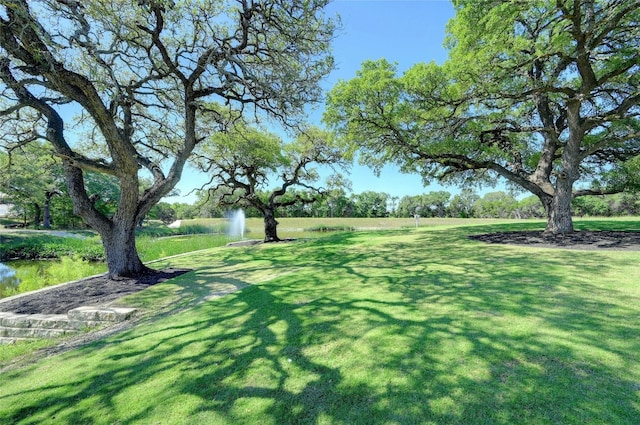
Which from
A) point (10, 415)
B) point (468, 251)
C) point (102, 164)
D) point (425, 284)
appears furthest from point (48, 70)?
point (468, 251)

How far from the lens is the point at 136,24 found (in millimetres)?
5949

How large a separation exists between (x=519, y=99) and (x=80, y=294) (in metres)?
12.0

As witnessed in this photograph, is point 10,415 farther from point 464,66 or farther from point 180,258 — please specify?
point 464,66

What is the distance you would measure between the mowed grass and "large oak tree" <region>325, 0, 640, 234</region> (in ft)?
17.5

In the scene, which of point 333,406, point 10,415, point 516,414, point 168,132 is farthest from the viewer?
point 168,132

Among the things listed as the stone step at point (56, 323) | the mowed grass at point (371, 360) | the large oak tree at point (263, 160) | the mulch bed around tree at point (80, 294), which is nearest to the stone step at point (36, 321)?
the stone step at point (56, 323)

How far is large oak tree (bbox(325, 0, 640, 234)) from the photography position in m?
6.52

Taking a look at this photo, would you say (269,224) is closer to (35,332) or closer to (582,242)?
(35,332)

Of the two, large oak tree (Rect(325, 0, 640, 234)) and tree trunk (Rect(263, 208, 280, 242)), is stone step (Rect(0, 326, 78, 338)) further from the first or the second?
tree trunk (Rect(263, 208, 280, 242))

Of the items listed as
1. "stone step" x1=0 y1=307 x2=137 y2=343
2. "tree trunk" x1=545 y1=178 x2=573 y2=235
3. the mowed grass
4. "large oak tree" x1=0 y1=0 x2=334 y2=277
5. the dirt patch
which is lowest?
"stone step" x1=0 y1=307 x2=137 y2=343

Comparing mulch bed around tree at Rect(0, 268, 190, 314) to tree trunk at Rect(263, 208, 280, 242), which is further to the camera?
tree trunk at Rect(263, 208, 280, 242)

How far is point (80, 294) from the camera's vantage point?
18.1 ft

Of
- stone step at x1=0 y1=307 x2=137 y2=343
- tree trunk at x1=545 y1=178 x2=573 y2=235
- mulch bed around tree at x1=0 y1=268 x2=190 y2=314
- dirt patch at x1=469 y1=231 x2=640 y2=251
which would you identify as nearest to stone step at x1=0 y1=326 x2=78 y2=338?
stone step at x1=0 y1=307 x2=137 y2=343

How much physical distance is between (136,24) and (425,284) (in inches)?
303
